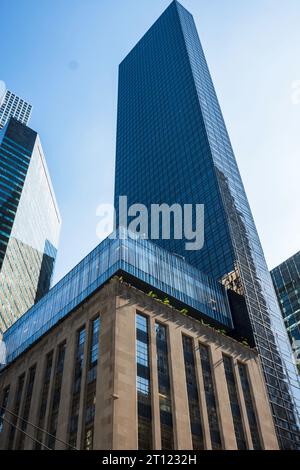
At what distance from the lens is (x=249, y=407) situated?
170 feet

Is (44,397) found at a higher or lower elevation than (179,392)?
higher

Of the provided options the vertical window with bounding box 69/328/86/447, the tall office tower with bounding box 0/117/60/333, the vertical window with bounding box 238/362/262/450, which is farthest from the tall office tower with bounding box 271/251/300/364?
the tall office tower with bounding box 0/117/60/333

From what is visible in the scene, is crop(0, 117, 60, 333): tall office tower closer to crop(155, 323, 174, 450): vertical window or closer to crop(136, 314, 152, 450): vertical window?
crop(155, 323, 174, 450): vertical window

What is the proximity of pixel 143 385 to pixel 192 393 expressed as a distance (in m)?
7.34

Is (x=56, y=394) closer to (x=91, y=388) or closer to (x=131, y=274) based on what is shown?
(x=91, y=388)

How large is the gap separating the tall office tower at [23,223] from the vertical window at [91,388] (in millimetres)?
70647

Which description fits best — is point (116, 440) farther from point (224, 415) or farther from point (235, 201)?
point (235, 201)

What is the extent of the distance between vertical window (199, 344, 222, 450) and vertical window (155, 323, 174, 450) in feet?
18.8

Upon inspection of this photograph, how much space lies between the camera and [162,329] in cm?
4934

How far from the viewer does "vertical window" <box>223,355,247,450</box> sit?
4750 cm

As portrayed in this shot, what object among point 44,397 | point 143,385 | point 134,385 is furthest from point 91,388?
point 44,397

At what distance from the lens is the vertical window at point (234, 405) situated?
156ft

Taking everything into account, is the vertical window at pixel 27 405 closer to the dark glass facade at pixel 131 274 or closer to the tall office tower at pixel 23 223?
the dark glass facade at pixel 131 274
